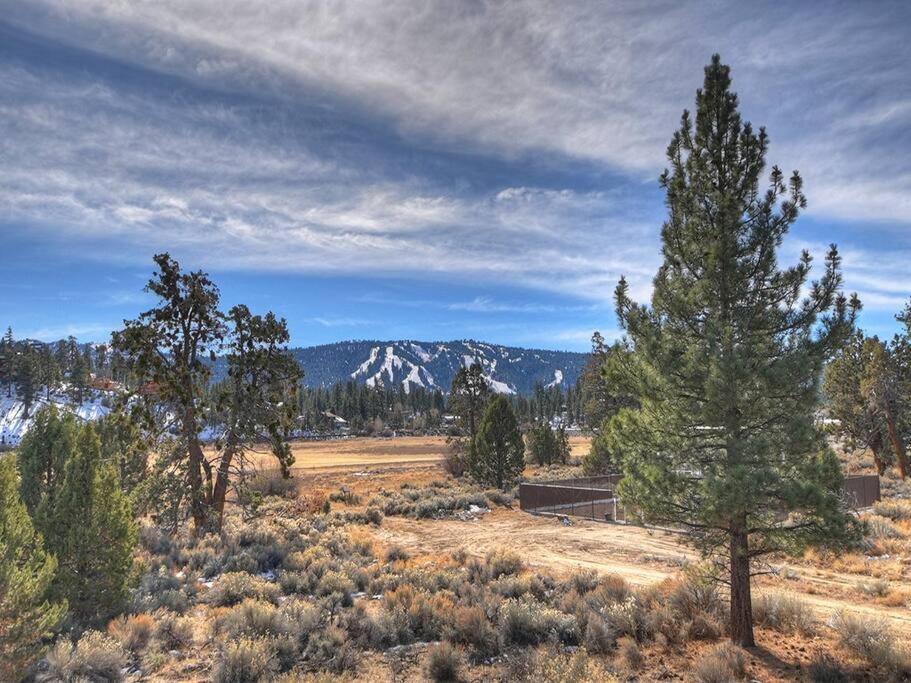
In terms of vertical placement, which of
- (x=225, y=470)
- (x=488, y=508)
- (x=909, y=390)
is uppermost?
(x=909, y=390)

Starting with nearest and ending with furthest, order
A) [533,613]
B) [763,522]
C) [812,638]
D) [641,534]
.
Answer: [763,522]
[812,638]
[533,613]
[641,534]

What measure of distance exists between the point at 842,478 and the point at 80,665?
12.3 m

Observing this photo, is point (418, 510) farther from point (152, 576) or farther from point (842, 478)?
point (842, 478)

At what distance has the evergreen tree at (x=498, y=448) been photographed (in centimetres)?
3809

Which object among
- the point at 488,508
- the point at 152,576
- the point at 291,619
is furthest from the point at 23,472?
the point at 488,508

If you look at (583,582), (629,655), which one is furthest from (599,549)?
(629,655)

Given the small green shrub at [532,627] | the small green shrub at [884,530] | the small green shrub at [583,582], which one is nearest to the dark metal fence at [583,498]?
the small green shrub at [884,530]

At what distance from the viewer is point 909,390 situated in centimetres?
3403

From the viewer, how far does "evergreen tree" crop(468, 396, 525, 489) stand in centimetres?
3809

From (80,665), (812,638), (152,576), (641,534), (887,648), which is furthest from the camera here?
(641,534)

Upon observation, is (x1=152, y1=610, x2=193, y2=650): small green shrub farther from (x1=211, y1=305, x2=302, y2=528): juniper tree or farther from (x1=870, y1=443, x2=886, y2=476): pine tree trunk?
(x1=870, y1=443, x2=886, y2=476): pine tree trunk

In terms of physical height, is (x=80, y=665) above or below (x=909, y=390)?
below

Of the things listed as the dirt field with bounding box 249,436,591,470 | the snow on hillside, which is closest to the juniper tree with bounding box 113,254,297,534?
the dirt field with bounding box 249,436,591,470

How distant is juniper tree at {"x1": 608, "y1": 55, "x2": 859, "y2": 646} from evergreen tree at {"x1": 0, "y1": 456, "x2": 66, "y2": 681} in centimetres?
960
